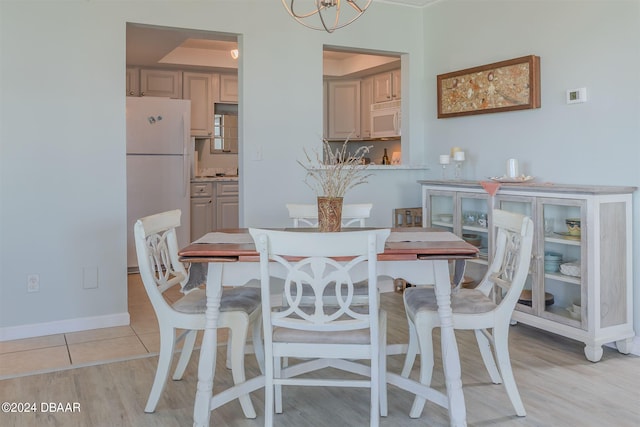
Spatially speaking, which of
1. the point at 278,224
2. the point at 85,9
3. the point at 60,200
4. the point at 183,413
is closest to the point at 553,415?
the point at 183,413

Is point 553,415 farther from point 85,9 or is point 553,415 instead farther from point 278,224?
point 85,9

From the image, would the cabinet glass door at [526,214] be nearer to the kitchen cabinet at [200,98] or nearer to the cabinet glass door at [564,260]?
the cabinet glass door at [564,260]

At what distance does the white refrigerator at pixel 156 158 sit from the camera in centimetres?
521

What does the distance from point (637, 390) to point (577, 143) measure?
152cm

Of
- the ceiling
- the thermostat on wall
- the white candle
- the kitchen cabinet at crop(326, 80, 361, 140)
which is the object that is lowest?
the white candle

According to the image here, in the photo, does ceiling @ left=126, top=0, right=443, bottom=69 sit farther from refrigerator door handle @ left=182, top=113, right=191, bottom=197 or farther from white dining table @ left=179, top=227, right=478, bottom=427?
white dining table @ left=179, top=227, right=478, bottom=427

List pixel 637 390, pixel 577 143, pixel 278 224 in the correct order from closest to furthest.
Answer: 1. pixel 637 390
2. pixel 577 143
3. pixel 278 224

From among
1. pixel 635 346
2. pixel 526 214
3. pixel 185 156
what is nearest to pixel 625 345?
pixel 635 346

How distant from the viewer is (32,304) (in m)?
3.43

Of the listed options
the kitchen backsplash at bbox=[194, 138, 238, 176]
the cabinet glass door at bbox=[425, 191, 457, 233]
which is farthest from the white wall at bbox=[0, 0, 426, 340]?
the kitchen backsplash at bbox=[194, 138, 238, 176]

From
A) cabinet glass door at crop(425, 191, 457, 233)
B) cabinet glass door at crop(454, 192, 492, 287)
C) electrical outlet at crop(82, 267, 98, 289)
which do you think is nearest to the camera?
electrical outlet at crop(82, 267, 98, 289)

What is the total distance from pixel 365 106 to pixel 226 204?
207cm

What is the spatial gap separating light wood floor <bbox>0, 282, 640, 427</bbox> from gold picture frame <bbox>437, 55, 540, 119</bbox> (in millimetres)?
1708

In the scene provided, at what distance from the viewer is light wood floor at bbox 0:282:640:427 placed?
2.26 m
